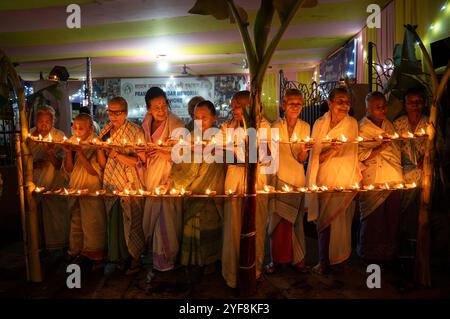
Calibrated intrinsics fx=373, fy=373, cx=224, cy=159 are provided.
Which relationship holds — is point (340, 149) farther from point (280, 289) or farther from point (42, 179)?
point (42, 179)

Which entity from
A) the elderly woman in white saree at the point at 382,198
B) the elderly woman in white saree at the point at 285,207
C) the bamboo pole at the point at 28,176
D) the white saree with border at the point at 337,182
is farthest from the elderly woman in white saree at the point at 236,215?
the bamboo pole at the point at 28,176

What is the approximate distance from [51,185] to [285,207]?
2.86 metres

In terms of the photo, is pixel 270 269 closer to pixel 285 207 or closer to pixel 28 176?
pixel 285 207

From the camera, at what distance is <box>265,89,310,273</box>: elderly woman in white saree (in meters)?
4.01

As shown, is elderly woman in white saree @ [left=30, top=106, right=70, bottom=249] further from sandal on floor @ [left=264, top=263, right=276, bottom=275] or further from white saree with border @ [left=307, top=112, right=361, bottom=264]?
white saree with border @ [left=307, top=112, right=361, bottom=264]

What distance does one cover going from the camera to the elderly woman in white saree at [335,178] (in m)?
4.00

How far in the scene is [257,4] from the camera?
5.99m

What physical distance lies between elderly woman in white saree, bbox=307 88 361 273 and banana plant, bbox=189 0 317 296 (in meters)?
1.09

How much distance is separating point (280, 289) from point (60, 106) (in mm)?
5582

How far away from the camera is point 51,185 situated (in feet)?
15.1

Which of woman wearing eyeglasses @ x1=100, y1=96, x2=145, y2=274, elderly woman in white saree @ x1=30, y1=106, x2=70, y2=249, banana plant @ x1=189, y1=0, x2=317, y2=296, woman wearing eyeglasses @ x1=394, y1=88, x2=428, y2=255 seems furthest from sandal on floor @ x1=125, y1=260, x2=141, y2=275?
woman wearing eyeglasses @ x1=394, y1=88, x2=428, y2=255

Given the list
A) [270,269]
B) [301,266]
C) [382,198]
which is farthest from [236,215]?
[382,198]

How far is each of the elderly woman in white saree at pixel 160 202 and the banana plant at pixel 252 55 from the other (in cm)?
95
